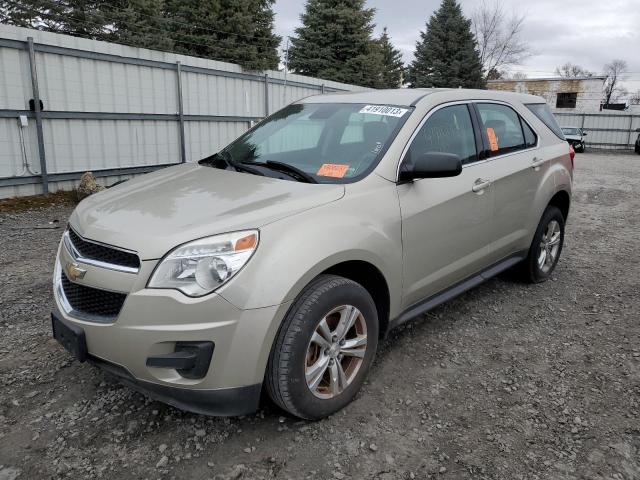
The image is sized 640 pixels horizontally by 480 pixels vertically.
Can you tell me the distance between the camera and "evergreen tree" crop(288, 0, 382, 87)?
26.1 metres

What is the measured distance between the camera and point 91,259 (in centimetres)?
238

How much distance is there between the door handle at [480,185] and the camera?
11.4ft

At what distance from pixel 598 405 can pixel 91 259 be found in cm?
283

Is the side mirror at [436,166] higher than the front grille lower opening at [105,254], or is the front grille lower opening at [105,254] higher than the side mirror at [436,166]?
the side mirror at [436,166]

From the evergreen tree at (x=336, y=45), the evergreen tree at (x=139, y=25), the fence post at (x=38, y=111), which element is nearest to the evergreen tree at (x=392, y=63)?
the evergreen tree at (x=336, y=45)

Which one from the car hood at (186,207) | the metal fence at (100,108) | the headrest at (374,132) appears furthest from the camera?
the metal fence at (100,108)

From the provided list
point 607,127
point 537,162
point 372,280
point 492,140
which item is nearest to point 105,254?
point 372,280

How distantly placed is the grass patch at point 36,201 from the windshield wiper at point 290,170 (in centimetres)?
573

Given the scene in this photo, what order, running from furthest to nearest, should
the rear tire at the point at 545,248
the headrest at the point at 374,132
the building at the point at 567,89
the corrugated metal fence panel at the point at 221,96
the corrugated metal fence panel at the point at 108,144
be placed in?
the building at the point at 567,89 → the corrugated metal fence panel at the point at 221,96 → the corrugated metal fence panel at the point at 108,144 → the rear tire at the point at 545,248 → the headrest at the point at 374,132

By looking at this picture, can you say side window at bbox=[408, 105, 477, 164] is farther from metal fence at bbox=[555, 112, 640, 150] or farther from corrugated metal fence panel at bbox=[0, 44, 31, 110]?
metal fence at bbox=[555, 112, 640, 150]

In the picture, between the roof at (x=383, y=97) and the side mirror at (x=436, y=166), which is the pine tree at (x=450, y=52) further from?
the side mirror at (x=436, y=166)

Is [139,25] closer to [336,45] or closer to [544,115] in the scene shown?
[336,45]

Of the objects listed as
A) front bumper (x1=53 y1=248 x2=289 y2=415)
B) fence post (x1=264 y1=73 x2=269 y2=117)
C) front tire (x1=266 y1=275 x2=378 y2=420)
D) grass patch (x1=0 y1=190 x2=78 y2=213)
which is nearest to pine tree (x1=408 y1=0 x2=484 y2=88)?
fence post (x1=264 y1=73 x2=269 y2=117)

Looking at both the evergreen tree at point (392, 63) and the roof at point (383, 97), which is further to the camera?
the evergreen tree at point (392, 63)
